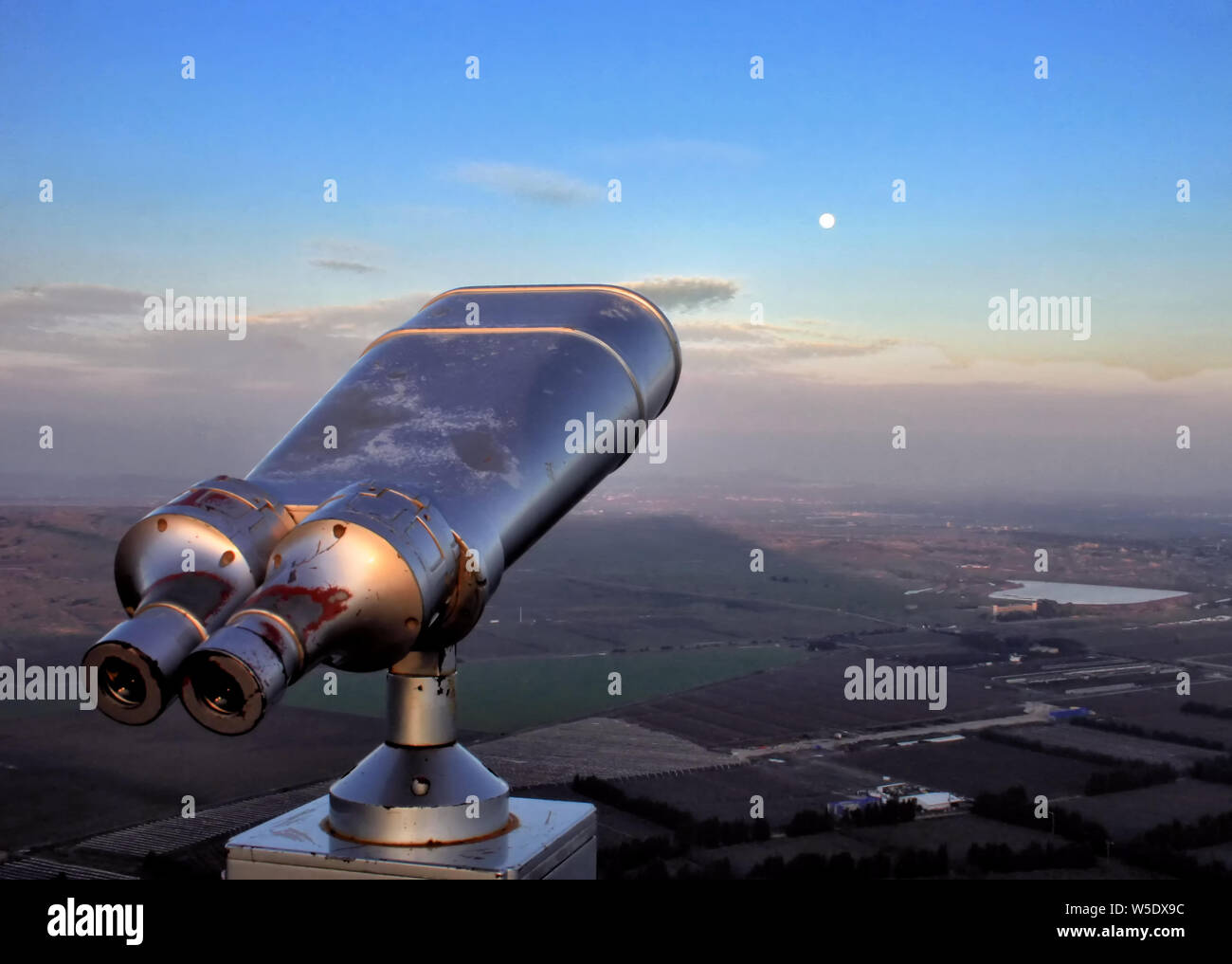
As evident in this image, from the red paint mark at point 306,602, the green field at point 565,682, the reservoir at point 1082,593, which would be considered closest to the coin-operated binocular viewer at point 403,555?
the red paint mark at point 306,602

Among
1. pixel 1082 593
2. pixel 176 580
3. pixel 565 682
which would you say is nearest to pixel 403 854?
pixel 176 580

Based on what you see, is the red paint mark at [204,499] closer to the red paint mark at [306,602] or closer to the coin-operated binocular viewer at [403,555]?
the coin-operated binocular viewer at [403,555]

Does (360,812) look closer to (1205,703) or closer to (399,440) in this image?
(399,440)

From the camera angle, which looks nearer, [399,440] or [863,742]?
[399,440]

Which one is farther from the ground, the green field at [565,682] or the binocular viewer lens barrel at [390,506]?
the binocular viewer lens barrel at [390,506]

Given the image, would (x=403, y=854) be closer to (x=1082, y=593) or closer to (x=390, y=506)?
(x=390, y=506)

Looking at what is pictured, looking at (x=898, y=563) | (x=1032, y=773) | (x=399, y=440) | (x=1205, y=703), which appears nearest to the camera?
(x=399, y=440)
